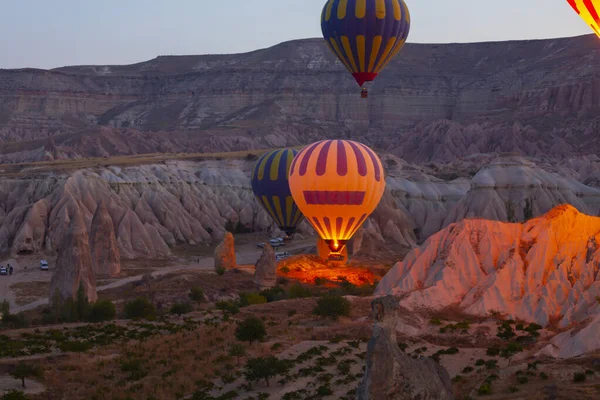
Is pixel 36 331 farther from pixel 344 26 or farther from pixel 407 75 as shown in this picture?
pixel 407 75

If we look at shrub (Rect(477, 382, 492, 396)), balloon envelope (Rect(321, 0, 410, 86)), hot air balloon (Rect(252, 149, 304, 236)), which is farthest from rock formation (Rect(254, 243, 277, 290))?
shrub (Rect(477, 382, 492, 396))

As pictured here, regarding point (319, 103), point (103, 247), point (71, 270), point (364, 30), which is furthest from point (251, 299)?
point (319, 103)

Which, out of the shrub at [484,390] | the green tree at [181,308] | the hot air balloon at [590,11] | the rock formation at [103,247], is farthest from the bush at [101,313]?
the hot air balloon at [590,11]

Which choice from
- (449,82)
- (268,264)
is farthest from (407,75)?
(268,264)

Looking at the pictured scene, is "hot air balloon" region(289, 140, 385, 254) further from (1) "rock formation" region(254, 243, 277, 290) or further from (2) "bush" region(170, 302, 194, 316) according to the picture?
(2) "bush" region(170, 302, 194, 316)

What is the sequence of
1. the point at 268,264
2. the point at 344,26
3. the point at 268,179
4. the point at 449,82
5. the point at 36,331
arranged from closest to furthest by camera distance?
the point at 36,331 → the point at 268,264 → the point at 344,26 → the point at 268,179 → the point at 449,82

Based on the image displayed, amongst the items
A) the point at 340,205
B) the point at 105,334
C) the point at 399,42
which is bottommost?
the point at 105,334
